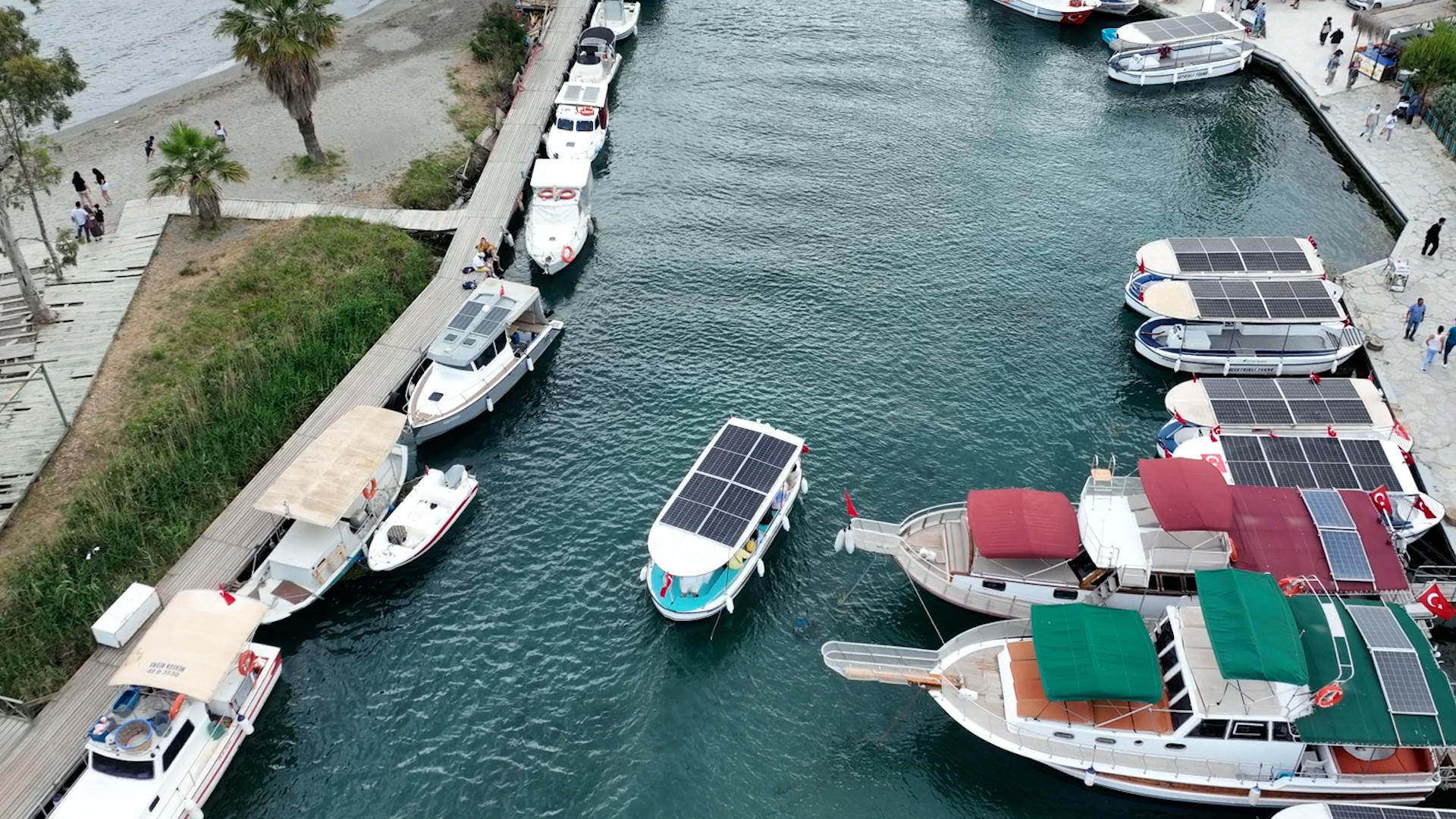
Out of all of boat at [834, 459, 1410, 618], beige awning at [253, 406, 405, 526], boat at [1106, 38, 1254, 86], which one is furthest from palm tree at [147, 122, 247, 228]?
boat at [1106, 38, 1254, 86]

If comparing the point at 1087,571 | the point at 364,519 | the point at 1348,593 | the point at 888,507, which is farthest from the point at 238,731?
the point at 1348,593

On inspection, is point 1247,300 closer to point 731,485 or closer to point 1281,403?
point 1281,403

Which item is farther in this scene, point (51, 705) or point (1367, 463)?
point (1367, 463)

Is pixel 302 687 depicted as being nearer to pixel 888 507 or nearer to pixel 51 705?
pixel 51 705

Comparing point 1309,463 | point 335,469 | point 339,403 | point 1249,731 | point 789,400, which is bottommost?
point 1249,731

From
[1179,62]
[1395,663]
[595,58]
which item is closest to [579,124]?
[595,58]
